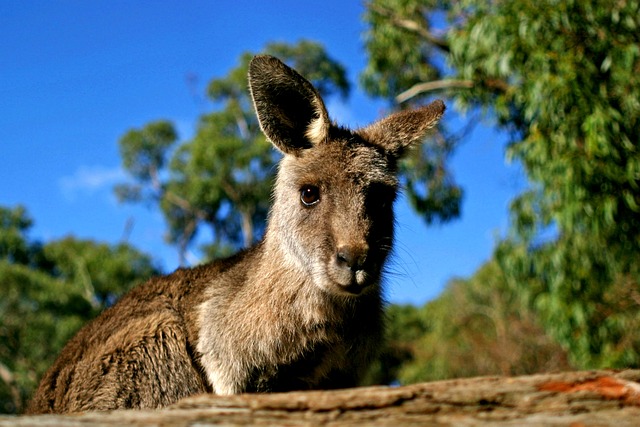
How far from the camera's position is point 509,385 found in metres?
2.95

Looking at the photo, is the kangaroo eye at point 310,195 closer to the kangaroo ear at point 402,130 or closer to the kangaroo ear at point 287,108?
the kangaroo ear at point 287,108

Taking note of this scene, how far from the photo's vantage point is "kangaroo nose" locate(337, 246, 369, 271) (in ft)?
12.8

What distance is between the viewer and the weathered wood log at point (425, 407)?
2.65 m

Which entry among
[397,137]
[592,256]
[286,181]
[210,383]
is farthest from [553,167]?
[210,383]

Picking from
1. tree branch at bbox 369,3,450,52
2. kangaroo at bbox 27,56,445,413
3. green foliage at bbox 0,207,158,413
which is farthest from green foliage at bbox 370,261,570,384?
kangaroo at bbox 27,56,445,413

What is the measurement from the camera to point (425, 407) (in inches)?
110

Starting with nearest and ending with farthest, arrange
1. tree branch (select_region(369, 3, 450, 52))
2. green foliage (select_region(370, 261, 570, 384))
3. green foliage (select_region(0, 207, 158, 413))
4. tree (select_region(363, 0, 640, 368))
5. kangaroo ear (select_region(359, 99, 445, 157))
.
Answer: kangaroo ear (select_region(359, 99, 445, 157)), tree (select_region(363, 0, 640, 368)), tree branch (select_region(369, 3, 450, 52)), green foliage (select_region(0, 207, 158, 413)), green foliage (select_region(370, 261, 570, 384))

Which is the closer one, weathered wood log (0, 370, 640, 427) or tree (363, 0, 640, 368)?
weathered wood log (0, 370, 640, 427)

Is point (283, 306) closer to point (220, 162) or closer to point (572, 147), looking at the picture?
point (572, 147)

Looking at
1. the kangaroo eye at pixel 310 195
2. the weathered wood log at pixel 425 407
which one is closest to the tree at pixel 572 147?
the kangaroo eye at pixel 310 195

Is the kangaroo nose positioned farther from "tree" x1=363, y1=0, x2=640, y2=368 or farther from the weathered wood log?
"tree" x1=363, y1=0, x2=640, y2=368

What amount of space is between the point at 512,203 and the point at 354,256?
923 cm

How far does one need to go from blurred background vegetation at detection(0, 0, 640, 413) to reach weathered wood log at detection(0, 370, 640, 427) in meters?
2.14

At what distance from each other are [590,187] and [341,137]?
6757 mm
